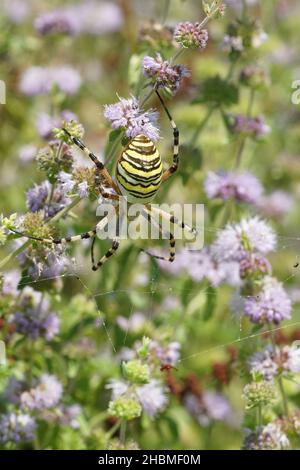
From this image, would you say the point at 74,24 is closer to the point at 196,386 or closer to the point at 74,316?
the point at 74,316

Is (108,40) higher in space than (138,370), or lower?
higher

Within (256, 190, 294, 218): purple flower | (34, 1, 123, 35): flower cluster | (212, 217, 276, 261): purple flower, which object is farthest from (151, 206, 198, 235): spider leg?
(34, 1, 123, 35): flower cluster

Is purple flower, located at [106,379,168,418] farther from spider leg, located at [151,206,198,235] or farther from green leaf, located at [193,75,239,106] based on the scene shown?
green leaf, located at [193,75,239,106]

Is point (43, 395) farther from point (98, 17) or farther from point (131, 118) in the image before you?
point (98, 17)

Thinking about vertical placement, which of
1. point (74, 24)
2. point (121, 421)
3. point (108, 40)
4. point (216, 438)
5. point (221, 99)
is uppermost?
point (108, 40)

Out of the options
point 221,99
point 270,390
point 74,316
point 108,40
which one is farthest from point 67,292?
point 108,40

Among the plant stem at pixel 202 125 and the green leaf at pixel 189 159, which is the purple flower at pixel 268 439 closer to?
the green leaf at pixel 189 159

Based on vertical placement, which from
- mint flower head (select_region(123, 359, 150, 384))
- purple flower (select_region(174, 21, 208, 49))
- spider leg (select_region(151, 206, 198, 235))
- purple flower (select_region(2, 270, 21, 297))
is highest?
purple flower (select_region(174, 21, 208, 49))
